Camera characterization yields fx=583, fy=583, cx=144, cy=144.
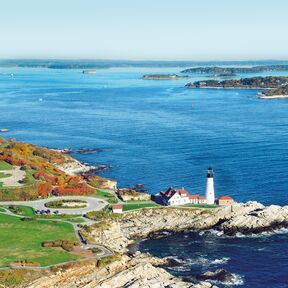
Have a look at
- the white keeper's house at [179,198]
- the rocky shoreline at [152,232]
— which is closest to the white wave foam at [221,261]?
the rocky shoreline at [152,232]

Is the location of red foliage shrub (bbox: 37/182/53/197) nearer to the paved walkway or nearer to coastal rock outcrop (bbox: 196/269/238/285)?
the paved walkway

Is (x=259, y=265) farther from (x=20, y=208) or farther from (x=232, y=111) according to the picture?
(x=232, y=111)

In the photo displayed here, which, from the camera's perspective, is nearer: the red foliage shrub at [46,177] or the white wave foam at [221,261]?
the white wave foam at [221,261]

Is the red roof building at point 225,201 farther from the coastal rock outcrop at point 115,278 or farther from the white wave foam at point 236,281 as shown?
the coastal rock outcrop at point 115,278

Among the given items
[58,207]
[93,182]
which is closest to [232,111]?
Answer: [93,182]

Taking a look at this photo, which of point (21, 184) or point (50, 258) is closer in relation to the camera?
point (50, 258)

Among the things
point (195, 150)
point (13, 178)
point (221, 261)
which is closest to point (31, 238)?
point (221, 261)
